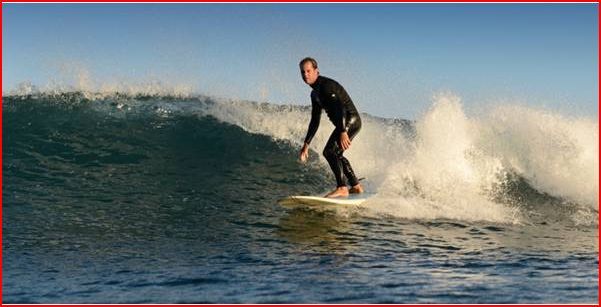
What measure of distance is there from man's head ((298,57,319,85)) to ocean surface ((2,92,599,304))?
199 cm

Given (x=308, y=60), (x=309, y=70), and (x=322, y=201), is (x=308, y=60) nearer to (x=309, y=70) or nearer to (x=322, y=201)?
(x=309, y=70)

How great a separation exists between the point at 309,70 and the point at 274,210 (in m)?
2.18

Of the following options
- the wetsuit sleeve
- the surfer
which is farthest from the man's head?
the wetsuit sleeve

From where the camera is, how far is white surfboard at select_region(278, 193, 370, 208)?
8703 mm

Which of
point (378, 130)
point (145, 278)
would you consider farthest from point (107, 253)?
point (378, 130)

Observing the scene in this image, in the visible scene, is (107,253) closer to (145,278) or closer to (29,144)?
(145,278)

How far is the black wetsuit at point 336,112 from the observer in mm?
8383

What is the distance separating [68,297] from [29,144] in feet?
30.4

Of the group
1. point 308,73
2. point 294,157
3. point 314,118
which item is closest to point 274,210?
point 314,118

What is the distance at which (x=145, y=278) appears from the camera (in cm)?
484

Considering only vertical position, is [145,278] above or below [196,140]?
below

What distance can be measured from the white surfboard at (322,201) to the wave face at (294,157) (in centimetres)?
29

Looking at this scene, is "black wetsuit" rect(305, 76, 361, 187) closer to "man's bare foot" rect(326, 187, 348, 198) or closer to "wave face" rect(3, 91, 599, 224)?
"man's bare foot" rect(326, 187, 348, 198)

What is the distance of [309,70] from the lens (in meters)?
8.38
